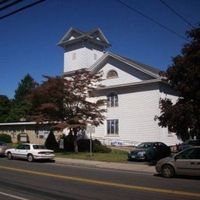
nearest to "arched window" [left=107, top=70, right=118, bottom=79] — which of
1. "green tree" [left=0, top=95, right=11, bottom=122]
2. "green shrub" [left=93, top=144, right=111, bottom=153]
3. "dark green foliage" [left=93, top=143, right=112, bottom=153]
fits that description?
"dark green foliage" [left=93, top=143, right=112, bottom=153]

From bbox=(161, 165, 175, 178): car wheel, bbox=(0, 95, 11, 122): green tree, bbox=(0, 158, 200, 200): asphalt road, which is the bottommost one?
bbox=(0, 158, 200, 200): asphalt road

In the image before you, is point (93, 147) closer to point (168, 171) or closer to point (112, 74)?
point (112, 74)

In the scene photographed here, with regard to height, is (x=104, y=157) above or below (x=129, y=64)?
below

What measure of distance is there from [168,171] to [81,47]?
117ft

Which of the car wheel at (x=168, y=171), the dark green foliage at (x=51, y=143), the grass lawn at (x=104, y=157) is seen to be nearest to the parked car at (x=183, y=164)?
the car wheel at (x=168, y=171)

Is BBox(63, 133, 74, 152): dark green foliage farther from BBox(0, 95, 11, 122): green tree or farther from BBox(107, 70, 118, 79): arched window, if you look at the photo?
BBox(0, 95, 11, 122): green tree

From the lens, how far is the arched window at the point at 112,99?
44.9m

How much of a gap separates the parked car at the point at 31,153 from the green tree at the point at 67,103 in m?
6.08

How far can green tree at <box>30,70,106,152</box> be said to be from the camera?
3719cm

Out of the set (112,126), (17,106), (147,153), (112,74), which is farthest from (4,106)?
(147,153)

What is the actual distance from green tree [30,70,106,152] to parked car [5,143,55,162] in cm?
608

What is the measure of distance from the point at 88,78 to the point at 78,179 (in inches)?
877

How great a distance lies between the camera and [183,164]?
18984 mm

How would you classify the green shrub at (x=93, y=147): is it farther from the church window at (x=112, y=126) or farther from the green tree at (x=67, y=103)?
the church window at (x=112, y=126)
